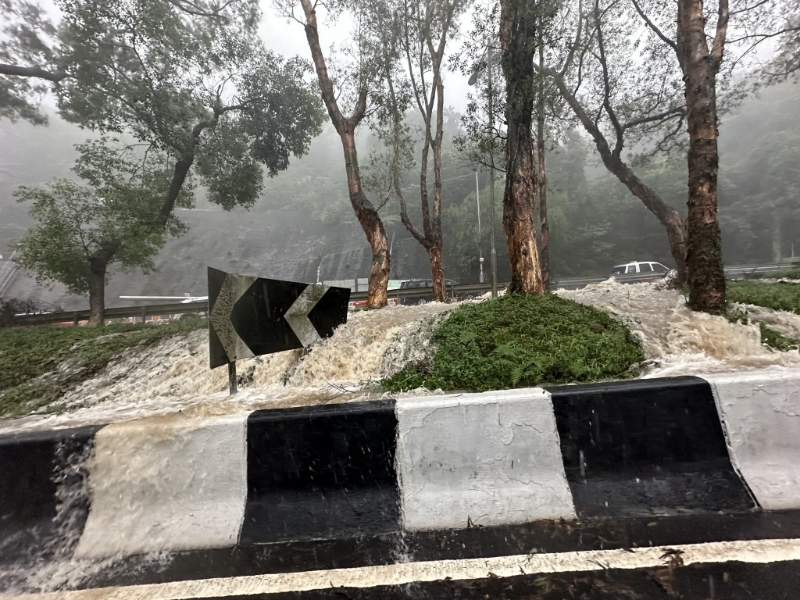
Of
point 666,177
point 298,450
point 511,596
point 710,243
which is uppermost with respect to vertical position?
point 666,177

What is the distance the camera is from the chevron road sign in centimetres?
228

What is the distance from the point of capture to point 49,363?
4.78 m

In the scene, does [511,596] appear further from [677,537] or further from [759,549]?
[759,549]

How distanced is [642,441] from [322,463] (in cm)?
138

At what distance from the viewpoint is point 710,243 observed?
365 cm

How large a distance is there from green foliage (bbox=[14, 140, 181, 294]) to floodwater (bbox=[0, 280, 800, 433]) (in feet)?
26.6

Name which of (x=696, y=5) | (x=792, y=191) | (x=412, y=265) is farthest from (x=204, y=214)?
(x=792, y=191)

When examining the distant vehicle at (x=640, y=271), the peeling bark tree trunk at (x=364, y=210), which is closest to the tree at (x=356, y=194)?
the peeling bark tree trunk at (x=364, y=210)

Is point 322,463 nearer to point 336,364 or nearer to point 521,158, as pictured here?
point 336,364

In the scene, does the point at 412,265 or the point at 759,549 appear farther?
the point at 412,265

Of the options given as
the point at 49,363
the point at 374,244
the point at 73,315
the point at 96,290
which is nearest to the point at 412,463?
the point at 49,363

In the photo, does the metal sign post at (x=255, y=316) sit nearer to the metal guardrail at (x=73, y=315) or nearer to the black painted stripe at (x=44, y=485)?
the black painted stripe at (x=44, y=485)

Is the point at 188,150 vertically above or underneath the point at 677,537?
above

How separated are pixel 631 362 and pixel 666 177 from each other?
3731cm
